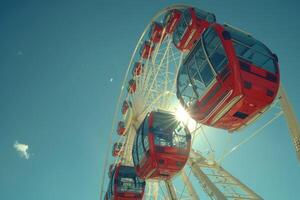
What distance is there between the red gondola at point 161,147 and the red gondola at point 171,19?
18.7 feet

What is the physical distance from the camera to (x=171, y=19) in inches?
602

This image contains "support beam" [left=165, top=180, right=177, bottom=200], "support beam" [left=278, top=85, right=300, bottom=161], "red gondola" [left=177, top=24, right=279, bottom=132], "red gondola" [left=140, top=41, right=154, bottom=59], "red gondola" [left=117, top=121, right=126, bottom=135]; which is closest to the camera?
"red gondola" [left=177, top=24, right=279, bottom=132]

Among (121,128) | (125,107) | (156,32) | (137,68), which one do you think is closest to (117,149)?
(121,128)

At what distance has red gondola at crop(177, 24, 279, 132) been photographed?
7809 mm

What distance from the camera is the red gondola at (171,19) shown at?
15001 mm

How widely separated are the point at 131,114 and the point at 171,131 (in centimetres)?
686

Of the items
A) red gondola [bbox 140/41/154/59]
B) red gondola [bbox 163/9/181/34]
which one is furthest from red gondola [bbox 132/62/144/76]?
red gondola [bbox 163/9/181/34]

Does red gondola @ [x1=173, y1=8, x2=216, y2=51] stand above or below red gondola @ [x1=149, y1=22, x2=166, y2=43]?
below

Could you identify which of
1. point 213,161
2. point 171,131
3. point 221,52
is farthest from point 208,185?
point 221,52

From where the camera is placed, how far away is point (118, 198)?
17203mm

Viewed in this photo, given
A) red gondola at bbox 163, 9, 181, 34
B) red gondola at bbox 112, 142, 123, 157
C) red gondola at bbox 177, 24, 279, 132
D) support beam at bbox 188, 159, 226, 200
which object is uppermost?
red gondola at bbox 163, 9, 181, 34

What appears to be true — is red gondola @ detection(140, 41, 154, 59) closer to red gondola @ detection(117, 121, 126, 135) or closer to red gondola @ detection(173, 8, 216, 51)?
red gondola @ detection(117, 121, 126, 135)

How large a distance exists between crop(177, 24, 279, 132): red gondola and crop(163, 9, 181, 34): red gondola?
633 cm

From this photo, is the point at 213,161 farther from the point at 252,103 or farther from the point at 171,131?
the point at 252,103
